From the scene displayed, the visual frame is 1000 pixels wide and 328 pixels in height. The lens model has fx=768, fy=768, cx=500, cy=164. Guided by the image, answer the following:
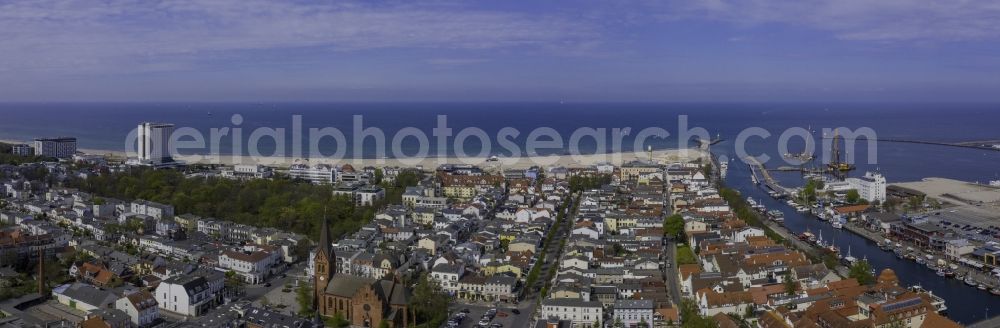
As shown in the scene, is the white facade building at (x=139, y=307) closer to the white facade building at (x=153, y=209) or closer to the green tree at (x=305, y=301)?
the green tree at (x=305, y=301)

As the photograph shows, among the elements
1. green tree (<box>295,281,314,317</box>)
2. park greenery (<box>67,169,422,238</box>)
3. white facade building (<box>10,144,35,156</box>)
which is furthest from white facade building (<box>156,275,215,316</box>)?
white facade building (<box>10,144,35,156</box>)

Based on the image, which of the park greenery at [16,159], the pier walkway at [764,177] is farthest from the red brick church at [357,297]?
the park greenery at [16,159]

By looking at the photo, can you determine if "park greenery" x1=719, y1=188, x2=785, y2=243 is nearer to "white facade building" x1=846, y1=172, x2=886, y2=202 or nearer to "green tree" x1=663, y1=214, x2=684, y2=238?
"green tree" x1=663, y1=214, x2=684, y2=238

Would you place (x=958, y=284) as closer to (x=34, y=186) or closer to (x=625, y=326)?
(x=625, y=326)

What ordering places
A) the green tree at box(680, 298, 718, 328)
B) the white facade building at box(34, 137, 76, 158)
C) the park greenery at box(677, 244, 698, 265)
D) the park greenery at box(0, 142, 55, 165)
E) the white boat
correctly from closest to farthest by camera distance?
the green tree at box(680, 298, 718, 328) < the white boat < the park greenery at box(677, 244, 698, 265) < the park greenery at box(0, 142, 55, 165) < the white facade building at box(34, 137, 76, 158)

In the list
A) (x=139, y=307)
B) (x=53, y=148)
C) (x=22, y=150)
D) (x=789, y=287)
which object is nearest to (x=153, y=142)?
(x=53, y=148)

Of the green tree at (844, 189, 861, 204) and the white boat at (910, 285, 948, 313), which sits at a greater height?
the green tree at (844, 189, 861, 204)

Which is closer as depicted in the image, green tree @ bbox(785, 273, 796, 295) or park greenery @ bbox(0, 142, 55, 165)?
green tree @ bbox(785, 273, 796, 295)

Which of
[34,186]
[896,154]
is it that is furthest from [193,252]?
[896,154]
